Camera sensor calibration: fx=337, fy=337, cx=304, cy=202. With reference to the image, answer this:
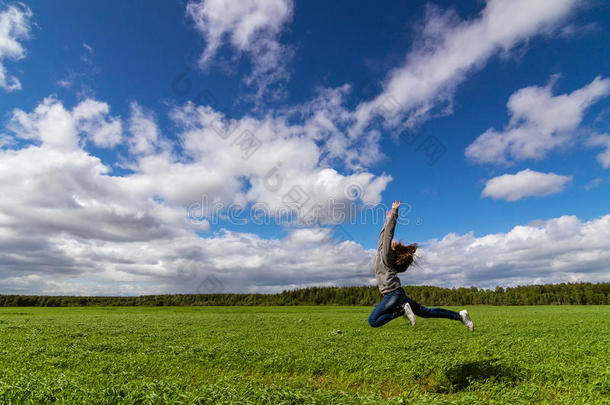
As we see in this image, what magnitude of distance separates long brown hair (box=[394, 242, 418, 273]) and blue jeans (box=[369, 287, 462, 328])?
0.59 m

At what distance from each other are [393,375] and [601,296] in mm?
144551

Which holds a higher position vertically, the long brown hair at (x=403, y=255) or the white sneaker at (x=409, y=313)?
the long brown hair at (x=403, y=255)

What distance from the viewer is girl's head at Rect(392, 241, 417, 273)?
24.8 feet

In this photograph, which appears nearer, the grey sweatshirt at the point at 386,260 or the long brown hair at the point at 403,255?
the grey sweatshirt at the point at 386,260

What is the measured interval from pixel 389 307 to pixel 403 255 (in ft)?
4.07

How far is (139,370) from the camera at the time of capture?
35.3 feet

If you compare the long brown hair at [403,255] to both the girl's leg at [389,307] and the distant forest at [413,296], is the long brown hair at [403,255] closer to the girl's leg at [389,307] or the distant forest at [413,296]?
the girl's leg at [389,307]

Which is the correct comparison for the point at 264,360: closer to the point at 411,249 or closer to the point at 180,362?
the point at 180,362

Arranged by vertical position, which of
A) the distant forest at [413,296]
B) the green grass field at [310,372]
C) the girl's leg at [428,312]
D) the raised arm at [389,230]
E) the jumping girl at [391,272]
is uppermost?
the raised arm at [389,230]

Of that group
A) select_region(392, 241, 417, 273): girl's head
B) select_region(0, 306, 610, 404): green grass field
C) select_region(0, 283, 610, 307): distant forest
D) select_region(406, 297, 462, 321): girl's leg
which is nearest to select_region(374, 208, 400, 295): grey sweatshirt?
select_region(392, 241, 417, 273): girl's head

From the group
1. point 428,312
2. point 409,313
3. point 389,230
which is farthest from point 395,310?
point 389,230

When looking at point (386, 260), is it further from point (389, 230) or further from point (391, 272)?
point (389, 230)

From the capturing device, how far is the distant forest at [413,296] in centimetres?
10983

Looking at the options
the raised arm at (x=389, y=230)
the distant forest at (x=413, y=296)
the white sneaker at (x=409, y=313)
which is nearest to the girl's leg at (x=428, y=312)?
the white sneaker at (x=409, y=313)
